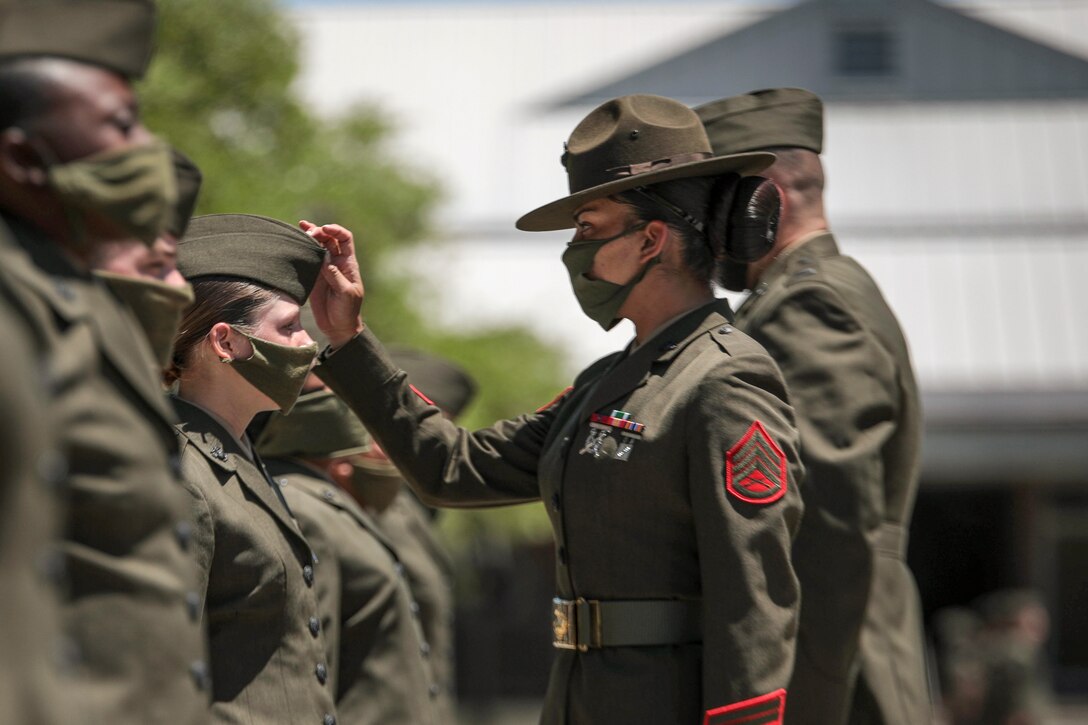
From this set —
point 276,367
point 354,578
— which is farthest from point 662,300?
point 354,578

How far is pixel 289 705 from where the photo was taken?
10.6 feet

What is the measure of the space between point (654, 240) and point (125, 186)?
62.2 inches

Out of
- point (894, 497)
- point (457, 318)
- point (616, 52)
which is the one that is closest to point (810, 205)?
point (894, 497)

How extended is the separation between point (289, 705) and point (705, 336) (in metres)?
1.21

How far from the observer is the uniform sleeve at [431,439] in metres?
3.71

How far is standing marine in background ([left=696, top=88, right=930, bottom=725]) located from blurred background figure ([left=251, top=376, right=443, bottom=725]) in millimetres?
1215

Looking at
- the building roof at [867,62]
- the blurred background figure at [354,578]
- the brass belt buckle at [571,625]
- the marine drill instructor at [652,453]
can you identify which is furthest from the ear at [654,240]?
the building roof at [867,62]

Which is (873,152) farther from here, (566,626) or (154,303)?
(154,303)

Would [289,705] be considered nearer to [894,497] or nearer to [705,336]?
[705,336]

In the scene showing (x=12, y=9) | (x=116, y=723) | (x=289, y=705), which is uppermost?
(x=12, y=9)

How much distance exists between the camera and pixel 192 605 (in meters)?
2.29

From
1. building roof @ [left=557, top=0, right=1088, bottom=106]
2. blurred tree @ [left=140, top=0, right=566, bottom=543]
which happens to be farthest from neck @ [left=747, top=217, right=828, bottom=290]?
building roof @ [left=557, top=0, right=1088, bottom=106]

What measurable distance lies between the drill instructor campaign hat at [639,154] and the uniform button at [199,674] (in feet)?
5.21

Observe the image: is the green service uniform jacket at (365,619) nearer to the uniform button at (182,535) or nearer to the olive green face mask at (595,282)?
the olive green face mask at (595,282)
